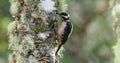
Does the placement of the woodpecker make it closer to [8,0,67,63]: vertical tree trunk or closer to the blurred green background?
[8,0,67,63]: vertical tree trunk

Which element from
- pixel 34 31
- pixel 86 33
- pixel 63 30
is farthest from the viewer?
pixel 86 33

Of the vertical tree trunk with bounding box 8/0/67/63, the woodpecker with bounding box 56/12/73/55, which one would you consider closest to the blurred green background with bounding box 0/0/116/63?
the woodpecker with bounding box 56/12/73/55

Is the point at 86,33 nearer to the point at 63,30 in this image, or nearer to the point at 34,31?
the point at 63,30

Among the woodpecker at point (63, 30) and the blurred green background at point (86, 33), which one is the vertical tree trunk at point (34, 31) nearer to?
the woodpecker at point (63, 30)

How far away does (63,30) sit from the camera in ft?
15.3

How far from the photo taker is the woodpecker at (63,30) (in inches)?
179

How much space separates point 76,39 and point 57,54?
679cm

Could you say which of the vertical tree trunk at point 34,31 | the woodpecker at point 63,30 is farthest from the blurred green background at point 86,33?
the vertical tree trunk at point 34,31

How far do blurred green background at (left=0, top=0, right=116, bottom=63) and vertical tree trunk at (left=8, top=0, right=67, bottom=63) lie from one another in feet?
19.1

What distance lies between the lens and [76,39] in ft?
37.6

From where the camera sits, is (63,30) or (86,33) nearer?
(63,30)

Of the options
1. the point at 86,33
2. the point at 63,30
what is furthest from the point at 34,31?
the point at 86,33

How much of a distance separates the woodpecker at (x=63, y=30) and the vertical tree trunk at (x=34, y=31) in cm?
10

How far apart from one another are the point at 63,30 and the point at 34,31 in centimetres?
38
